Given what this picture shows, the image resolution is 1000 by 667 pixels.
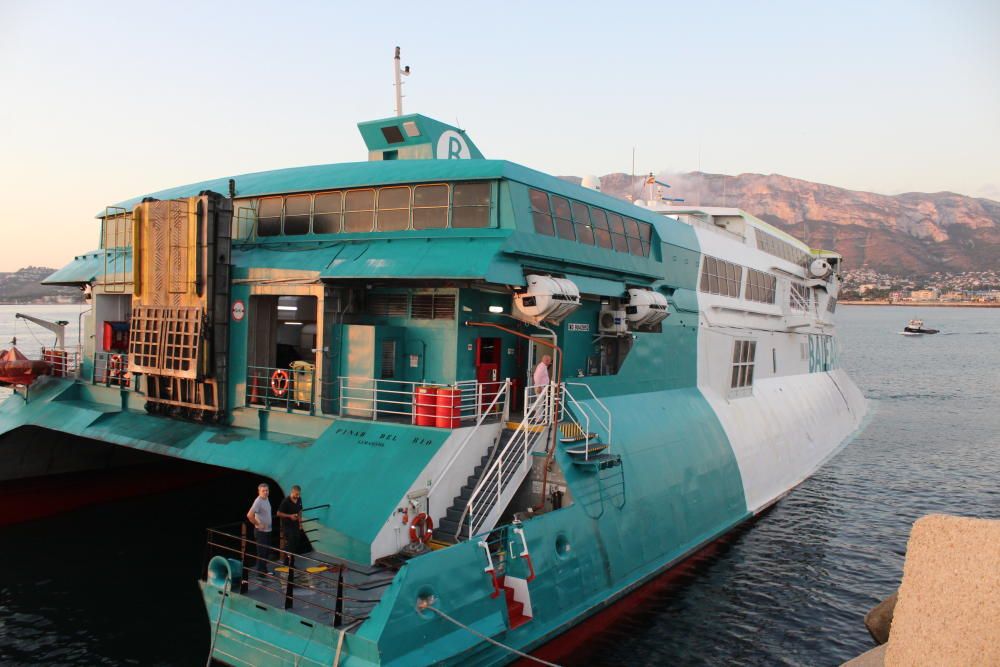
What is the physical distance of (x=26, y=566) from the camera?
1978 centimetres

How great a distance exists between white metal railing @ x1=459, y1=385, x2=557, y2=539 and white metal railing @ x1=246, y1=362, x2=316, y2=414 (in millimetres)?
4888

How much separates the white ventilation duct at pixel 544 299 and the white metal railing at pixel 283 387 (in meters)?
5.28

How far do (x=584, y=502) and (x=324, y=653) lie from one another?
6767 millimetres

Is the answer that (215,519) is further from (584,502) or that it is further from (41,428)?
(584,502)

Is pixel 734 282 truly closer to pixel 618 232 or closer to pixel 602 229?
pixel 618 232

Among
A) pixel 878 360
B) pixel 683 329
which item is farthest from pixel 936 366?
pixel 683 329

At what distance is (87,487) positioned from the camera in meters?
24.4

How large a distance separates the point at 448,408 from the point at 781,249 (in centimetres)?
2778

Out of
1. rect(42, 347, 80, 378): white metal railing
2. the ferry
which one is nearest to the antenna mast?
the ferry

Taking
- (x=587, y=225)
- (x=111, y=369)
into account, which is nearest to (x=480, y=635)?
(x=587, y=225)

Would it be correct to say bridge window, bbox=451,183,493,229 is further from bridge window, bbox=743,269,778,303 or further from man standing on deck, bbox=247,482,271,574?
bridge window, bbox=743,269,778,303

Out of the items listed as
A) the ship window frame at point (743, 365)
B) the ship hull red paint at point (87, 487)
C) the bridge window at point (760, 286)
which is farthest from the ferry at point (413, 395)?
the bridge window at point (760, 286)

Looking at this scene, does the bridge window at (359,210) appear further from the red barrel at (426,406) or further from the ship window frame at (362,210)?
the red barrel at (426,406)

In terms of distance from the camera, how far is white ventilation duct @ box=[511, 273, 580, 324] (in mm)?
16500
